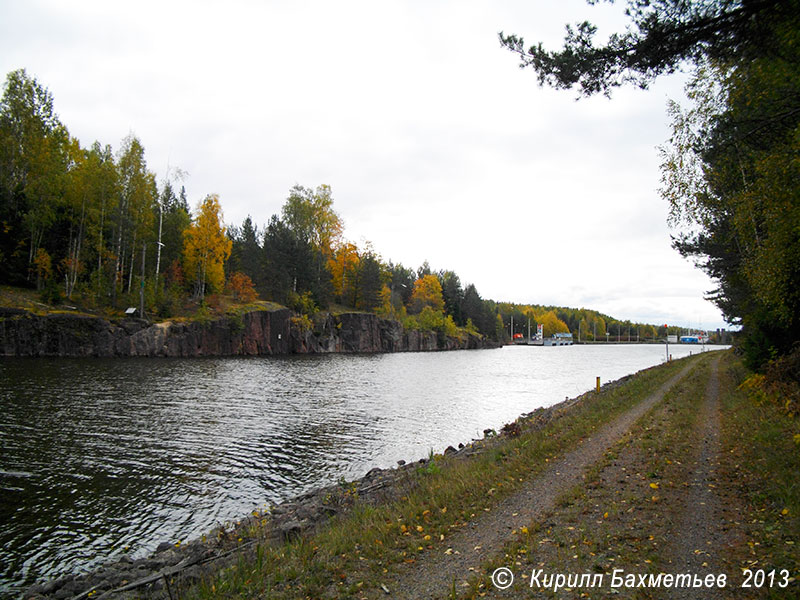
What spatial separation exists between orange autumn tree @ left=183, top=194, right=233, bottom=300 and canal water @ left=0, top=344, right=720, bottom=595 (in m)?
28.7

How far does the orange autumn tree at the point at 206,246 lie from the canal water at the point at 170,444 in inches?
1128

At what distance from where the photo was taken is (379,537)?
6.89 metres

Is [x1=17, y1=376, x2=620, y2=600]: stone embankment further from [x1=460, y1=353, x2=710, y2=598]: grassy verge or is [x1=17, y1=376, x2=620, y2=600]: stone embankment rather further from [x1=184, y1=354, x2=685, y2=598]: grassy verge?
[x1=460, y1=353, x2=710, y2=598]: grassy verge

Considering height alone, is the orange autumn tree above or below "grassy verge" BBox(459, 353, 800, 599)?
above

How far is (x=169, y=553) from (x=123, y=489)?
4751mm

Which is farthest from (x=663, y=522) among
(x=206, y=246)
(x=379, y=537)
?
(x=206, y=246)

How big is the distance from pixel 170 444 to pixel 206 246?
50.2 meters

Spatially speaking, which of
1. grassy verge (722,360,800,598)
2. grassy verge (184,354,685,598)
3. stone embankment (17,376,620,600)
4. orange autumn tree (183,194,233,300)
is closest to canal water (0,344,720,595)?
stone embankment (17,376,620,600)

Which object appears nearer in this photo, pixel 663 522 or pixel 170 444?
pixel 663 522

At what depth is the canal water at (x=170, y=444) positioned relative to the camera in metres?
9.87

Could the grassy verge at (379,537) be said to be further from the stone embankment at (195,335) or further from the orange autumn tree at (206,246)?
the orange autumn tree at (206,246)

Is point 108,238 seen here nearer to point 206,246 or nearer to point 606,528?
point 206,246

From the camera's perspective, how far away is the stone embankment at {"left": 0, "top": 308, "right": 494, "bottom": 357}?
135 feet

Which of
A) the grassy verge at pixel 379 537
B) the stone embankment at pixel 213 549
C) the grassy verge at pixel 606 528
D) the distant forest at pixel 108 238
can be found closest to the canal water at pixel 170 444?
the stone embankment at pixel 213 549
